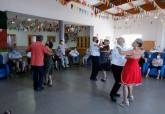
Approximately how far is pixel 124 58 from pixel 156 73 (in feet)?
→ 12.8

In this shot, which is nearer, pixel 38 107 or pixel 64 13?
pixel 38 107

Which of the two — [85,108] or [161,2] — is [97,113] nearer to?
[85,108]

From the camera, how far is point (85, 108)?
13.7 feet

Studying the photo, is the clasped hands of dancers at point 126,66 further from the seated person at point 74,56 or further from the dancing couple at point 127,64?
the seated person at point 74,56

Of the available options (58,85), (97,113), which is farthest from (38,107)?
(58,85)

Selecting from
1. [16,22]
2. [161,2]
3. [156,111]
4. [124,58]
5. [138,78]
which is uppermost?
[161,2]

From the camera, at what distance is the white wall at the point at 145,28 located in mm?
11207

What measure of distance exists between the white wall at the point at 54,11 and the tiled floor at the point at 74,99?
3.22 metres

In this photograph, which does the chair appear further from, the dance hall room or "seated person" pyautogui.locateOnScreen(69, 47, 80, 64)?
"seated person" pyautogui.locateOnScreen(69, 47, 80, 64)

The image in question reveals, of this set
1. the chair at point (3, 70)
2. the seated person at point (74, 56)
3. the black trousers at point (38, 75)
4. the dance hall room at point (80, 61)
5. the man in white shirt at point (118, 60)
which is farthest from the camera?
the seated person at point (74, 56)

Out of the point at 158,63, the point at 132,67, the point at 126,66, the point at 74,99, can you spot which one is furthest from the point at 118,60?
the point at 158,63

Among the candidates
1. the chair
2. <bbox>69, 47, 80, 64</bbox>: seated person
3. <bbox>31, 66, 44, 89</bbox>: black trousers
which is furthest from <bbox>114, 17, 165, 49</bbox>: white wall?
the chair

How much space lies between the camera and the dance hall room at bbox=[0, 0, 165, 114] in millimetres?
4254

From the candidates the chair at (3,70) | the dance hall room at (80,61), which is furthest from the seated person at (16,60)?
the chair at (3,70)
